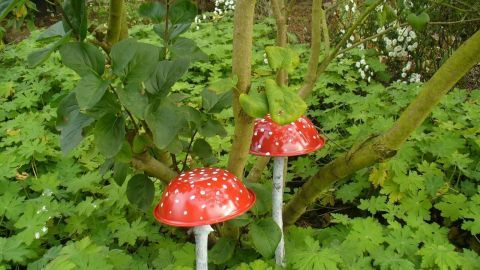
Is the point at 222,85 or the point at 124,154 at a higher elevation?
the point at 222,85

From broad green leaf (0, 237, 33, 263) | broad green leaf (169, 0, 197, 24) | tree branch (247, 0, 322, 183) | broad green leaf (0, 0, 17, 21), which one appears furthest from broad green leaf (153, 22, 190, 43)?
broad green leaf (0, 237, 33, 263)

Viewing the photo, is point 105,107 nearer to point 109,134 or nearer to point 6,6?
point 109,134

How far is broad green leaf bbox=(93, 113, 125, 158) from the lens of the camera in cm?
145

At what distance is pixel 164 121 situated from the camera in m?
1.43

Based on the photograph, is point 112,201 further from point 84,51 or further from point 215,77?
point 215,77

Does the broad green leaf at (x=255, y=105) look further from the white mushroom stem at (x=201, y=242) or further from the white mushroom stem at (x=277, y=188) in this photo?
the white mushroom stem at (x=277, y=188)

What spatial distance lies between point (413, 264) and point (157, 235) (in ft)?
4.45

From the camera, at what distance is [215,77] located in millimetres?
4805

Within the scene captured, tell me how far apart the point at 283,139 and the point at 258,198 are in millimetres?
357

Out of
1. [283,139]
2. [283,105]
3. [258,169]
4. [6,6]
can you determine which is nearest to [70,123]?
[6,6]

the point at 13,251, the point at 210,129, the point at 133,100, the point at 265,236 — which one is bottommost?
the point at 13,251

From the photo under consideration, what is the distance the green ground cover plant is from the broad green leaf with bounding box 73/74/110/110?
0.04ft

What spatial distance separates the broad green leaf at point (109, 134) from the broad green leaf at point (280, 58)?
53 cm

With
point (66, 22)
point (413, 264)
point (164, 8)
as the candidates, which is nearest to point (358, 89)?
point (413, 264)
